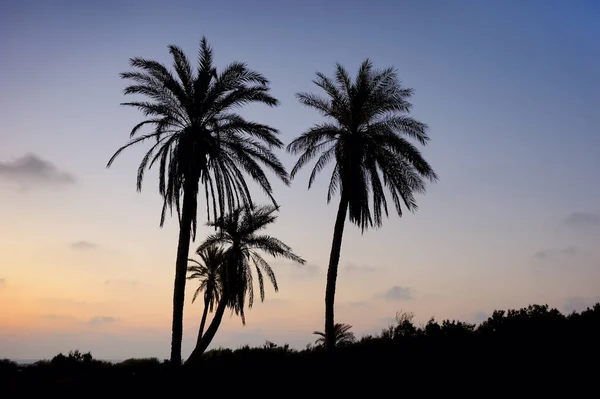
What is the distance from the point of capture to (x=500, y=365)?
12.4 metres

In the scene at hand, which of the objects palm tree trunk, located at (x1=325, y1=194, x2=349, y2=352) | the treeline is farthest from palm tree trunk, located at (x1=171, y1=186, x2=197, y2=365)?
the treeline

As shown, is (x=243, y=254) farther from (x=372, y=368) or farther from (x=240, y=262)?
(x=372, y=368)

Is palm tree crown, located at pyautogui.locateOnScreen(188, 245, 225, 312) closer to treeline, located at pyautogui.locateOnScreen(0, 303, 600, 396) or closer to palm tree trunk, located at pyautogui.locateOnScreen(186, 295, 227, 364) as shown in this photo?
palm tree trunk, located at pyautogui.locateOnScreen(186, 295, 227, 364)

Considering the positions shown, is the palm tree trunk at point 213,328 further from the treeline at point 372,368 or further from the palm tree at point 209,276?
the treeline at point 372,368

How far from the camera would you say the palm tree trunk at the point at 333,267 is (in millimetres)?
25394

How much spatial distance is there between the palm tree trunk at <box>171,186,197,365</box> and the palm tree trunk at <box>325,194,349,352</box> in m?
6.33

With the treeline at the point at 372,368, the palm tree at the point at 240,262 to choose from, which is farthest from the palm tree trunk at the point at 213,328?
the treeline at the point at 372,368

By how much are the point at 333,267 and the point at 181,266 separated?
7029 mm

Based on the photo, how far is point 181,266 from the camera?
77.9 feet

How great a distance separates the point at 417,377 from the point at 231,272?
24.9 meters

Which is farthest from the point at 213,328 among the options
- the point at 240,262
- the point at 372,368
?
the point at 372,368

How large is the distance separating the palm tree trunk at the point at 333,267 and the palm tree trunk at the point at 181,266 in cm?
633

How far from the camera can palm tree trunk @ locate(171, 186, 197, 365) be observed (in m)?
23.2

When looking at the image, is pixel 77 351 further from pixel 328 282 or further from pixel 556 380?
pixel 556 380
